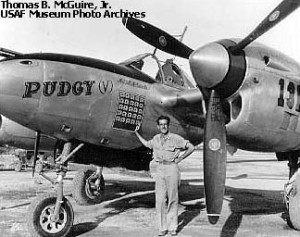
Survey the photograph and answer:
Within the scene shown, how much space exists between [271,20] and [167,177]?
2852mm

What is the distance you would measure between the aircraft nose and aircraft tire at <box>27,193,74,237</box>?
3029mm

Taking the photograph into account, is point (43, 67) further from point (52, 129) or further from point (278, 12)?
point (278, 12)

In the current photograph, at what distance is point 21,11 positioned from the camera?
9680mm

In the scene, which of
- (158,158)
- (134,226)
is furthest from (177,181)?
(134,226)

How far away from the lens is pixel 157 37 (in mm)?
8008

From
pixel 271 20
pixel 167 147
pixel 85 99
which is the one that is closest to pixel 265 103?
pixel 271 20

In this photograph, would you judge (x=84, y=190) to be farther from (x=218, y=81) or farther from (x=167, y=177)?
(x=218, y=81)

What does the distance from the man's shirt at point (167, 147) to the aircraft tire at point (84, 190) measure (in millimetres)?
4273

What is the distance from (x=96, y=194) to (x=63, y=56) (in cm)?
478

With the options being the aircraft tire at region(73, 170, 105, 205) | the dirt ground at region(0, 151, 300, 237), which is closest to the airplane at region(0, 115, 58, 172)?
the dirt ground at region(0, 151, 300, 237)

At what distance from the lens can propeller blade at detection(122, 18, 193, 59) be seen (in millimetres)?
7648

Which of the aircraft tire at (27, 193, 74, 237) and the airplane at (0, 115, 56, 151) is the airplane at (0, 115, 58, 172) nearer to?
the airplane at (0, 115, 56, 151)

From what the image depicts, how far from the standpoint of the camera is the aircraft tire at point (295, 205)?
7.51 m

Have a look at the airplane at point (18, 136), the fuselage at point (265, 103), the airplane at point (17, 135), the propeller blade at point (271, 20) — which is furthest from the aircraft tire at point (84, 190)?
the propeller blade at point (271, 20)
